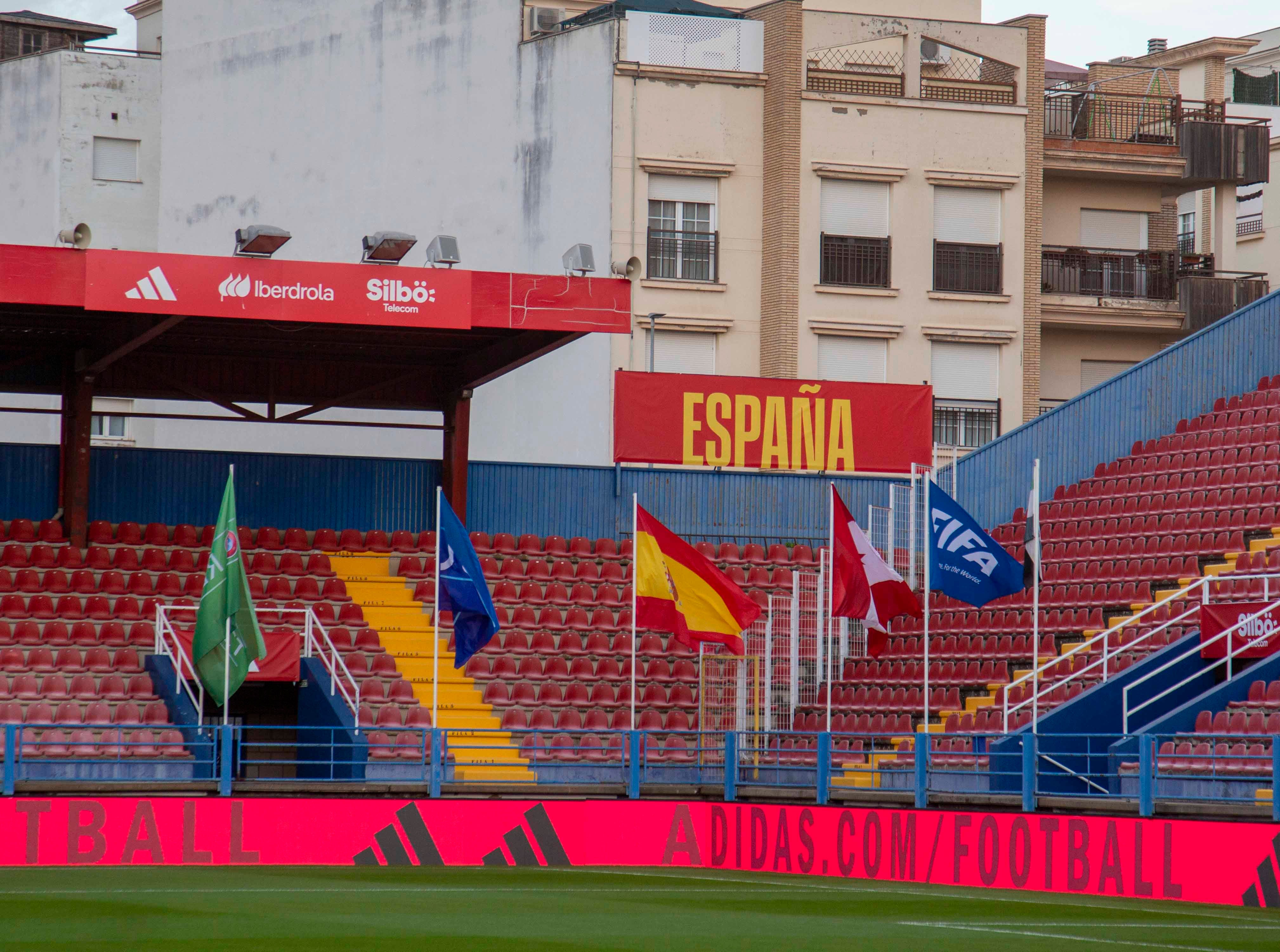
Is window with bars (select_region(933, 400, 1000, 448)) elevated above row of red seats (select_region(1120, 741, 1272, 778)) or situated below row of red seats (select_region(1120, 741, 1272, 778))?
above

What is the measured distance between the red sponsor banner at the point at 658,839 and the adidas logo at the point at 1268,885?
0.63 feet

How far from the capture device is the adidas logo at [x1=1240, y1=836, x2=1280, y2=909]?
18.0 m

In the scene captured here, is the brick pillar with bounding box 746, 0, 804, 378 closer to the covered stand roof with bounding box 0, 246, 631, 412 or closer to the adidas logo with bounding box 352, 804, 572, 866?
the covered stand roof with bounding box 0, 246, 631, 412

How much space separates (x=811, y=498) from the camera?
33.4 m

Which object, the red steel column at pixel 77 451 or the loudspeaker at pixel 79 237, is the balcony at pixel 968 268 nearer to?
the red steel column at pixel 77 451

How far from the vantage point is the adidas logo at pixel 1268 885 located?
18.0 metres

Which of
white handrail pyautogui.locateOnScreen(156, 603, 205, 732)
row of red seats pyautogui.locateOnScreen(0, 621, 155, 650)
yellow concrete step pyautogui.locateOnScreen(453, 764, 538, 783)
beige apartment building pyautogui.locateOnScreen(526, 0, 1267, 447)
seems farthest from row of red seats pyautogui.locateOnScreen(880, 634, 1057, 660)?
beige apartment building pyautogui.locateOnScreen(526, 0, 1267, 447)

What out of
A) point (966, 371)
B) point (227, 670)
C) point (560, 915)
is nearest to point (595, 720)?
point (227, 670)

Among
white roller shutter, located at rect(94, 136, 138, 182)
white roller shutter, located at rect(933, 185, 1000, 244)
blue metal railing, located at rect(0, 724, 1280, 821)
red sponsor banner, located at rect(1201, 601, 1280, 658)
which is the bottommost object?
blue metal railing, located at rect(0, 724, 1280, 821)

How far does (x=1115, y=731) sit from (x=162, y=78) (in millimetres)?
29423

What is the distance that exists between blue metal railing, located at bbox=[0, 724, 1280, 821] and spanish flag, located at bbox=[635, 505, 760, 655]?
4.53 ft

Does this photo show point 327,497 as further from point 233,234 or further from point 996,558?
point 233,234

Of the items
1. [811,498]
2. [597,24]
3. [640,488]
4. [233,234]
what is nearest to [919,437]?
[811,498]

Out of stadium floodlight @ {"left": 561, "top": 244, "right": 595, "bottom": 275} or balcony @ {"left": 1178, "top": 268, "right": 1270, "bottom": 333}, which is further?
balcony @ {"left": 1178, "top": 268, "right": 1270, "bottom": 333}
